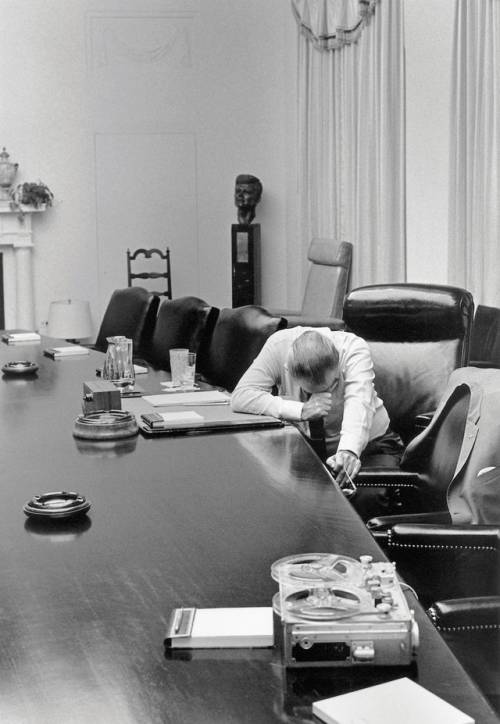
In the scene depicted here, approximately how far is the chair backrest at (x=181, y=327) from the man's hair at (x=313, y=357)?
130cm

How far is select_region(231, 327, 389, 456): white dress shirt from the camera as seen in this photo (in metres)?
Answer: 3.45

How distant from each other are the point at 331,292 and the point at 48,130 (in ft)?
11.0

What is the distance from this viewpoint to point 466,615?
2033 mm

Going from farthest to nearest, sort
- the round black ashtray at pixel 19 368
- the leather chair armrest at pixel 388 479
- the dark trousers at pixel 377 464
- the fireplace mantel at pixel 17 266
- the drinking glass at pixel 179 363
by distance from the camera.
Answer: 1. the fireplace mantel at pixel 17 266
2. the round black ashtray at pixel 19 368
3. the drinking glass at pixel 179 363
4. the dark trousers at pixel 377 464
5. the leather chair armrest at pixel 388 479

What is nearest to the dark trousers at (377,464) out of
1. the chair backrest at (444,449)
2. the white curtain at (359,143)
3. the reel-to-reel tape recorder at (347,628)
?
the chair backrest at (444,449)

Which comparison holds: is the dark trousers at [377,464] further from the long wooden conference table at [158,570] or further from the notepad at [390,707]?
the notepad at [390,707]

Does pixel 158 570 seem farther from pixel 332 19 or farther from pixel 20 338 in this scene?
pixel 332 19

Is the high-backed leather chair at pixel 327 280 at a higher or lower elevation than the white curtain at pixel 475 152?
lower

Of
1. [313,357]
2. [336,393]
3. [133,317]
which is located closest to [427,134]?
Result: [133,317]

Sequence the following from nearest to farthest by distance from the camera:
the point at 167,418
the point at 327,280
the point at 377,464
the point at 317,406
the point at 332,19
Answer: the point at 167,418, the point at 317,406, the point at 377,464, the point at 327,280, the point at 332,19

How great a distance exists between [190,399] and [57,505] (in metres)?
1.37

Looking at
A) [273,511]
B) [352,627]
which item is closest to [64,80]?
[273,511]

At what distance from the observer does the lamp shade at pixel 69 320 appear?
28.7 ft

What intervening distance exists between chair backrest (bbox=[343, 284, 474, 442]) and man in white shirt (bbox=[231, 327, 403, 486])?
1.05 feet
